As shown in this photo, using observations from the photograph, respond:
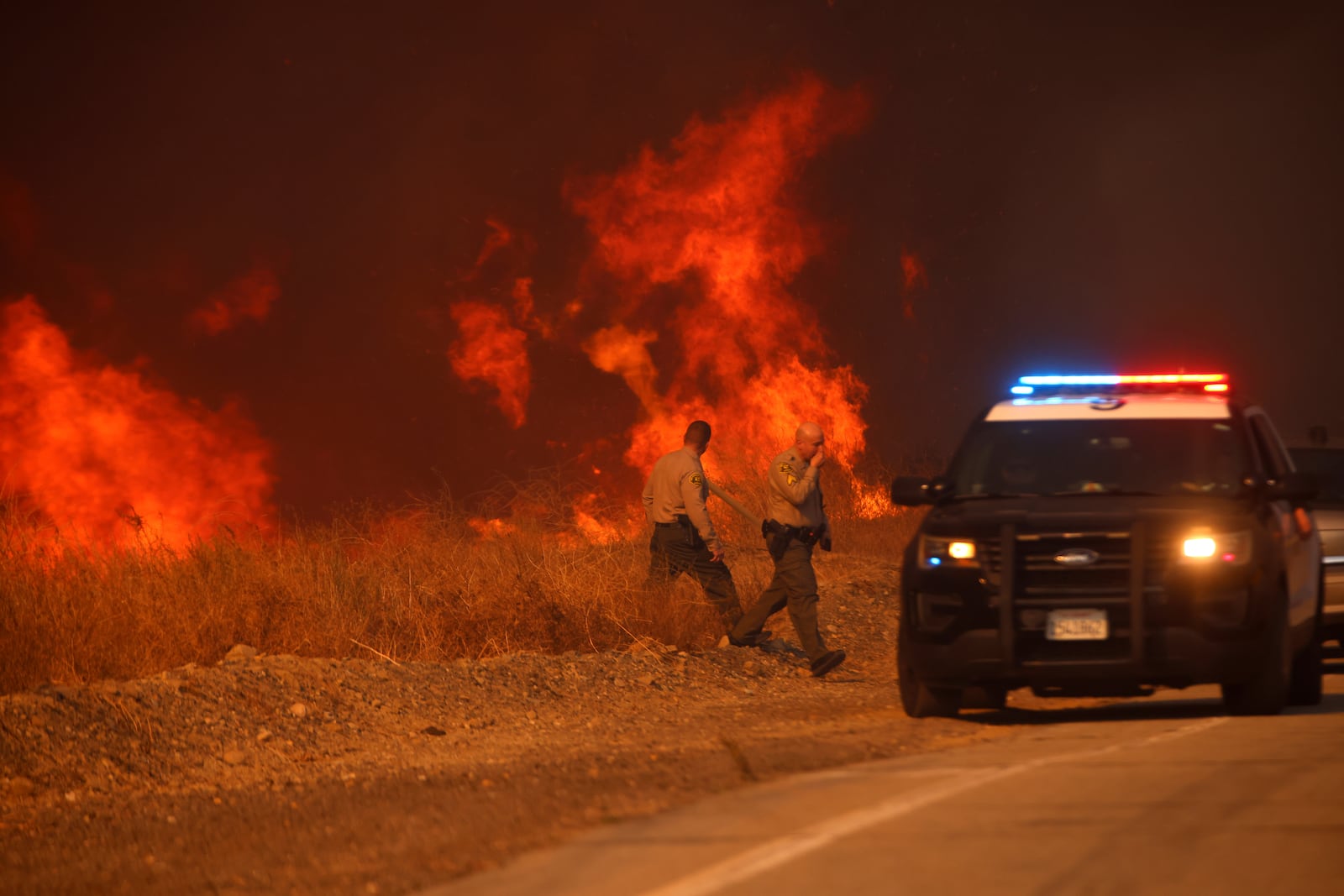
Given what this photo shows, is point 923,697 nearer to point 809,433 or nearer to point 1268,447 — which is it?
point 1268,447

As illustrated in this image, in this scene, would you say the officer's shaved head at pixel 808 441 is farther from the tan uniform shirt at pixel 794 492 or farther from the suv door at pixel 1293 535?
the suv door at pixel 1293 535

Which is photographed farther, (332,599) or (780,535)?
(332,599)

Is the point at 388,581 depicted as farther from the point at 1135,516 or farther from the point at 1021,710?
the point at 1135,516

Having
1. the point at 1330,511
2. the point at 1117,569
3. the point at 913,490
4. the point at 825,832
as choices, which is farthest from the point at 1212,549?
the point at 1330,511

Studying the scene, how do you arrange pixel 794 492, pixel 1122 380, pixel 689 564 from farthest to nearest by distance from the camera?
pixel 689 564 → pixel 794 492 → pixel 1122 380

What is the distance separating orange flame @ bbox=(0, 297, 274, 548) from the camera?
2845cm

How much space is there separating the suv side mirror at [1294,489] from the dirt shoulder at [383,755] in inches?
86.1

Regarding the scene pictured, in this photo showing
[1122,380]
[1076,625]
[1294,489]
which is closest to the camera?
[1076,625]

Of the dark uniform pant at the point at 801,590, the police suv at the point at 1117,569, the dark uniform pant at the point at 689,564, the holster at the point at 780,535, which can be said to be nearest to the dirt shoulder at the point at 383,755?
the dark uniform pant at the point at 801,590

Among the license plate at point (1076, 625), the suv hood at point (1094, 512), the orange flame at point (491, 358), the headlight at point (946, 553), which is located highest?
the orange flame at point (491, 358)

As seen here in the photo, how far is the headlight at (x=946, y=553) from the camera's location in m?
10.2

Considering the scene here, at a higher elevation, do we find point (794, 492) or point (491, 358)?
point (491, 358)

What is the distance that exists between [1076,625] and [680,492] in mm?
5946

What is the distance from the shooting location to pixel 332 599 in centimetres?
1443
